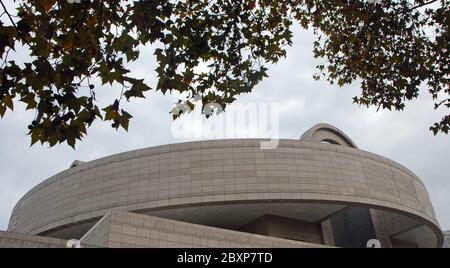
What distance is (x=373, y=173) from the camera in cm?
3681

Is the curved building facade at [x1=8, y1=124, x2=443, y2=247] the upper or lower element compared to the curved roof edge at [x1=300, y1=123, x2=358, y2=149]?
lower

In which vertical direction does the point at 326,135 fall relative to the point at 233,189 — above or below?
above

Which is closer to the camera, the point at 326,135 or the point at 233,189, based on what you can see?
the point at 233,189

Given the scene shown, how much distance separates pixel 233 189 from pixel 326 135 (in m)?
15.8

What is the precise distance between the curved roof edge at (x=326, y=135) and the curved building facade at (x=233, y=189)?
5.44 m

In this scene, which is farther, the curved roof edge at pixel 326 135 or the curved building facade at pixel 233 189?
the curved roof edge at pixel 326 135

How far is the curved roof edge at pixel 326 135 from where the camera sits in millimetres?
41906

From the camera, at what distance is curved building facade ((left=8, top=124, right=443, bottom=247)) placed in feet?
107

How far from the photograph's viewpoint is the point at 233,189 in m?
32.3

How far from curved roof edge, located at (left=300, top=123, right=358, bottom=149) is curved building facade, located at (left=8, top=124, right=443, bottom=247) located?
5.44 m

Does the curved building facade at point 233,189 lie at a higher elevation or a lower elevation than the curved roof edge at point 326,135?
lower

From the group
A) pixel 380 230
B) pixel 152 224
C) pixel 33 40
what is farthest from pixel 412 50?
pixel 380 230
